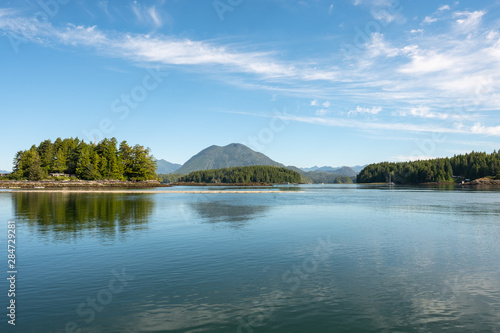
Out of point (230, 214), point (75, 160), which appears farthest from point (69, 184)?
point (230, 214)

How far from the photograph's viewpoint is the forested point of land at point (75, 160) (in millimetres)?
162875

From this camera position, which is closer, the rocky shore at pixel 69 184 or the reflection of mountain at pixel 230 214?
the reflection of mountain at pixel 230 214

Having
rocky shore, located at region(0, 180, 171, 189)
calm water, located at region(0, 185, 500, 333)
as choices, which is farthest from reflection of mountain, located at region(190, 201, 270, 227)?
rocky shore, located at region(0, 180, 171, 189)

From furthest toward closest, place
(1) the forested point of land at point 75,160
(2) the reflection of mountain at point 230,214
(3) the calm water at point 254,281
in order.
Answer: (1) the forested point of land at point 75,160 → (2) the reflection of mountain at point 230,214 → (3) the calm water at point 254,281

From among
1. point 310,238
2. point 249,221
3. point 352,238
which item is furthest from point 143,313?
point 249,221

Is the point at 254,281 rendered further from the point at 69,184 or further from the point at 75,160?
the point at 75,160

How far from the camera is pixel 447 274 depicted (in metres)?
20.5

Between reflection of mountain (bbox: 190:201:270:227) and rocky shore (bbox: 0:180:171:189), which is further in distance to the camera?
rocky shore (bbox: 0:180:171:189)

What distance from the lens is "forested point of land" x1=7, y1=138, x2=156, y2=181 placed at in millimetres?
162875

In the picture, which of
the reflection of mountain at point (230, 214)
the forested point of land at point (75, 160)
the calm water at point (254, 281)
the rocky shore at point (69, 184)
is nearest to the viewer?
the calm water at point (254, 281)

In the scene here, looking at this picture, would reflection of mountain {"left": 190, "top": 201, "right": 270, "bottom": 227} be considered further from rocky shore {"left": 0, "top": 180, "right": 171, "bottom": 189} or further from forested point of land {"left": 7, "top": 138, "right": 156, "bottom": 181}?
forested point of land {"left": 7, "top": 138, "right": 156, "bottom": 181}

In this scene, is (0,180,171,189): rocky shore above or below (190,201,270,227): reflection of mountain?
above

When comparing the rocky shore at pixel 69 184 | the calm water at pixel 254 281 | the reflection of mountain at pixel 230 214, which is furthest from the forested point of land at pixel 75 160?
the calm water at pixel 254 281

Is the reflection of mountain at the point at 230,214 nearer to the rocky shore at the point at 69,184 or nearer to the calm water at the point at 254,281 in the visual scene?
the calm water at the point at 254,281
